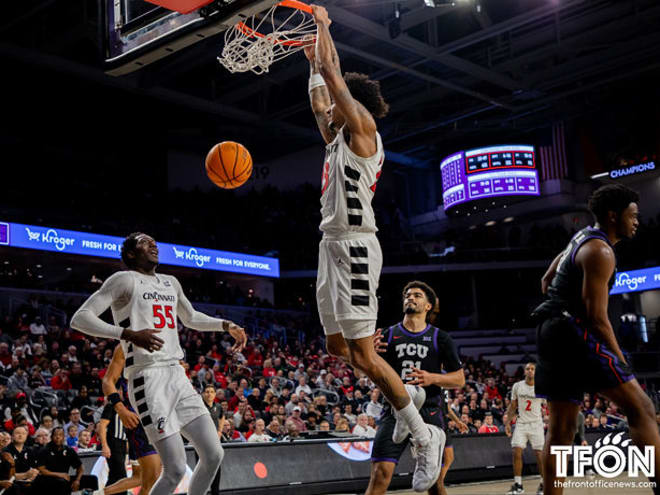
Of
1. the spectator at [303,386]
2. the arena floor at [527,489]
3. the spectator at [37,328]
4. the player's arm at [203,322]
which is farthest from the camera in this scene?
the spectator at [37,328]

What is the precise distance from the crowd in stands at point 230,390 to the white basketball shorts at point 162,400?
5045mm

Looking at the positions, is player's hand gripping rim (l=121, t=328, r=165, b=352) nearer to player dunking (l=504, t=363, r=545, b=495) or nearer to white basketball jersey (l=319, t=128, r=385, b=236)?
white basketball jersey (l=319, t=128, r=385, b=236)

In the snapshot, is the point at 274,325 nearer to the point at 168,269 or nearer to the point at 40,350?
the point at 168,269

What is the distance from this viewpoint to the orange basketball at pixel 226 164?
8.84m

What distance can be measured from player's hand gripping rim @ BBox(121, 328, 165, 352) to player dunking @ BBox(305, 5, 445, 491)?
Answer: 1.11 meters

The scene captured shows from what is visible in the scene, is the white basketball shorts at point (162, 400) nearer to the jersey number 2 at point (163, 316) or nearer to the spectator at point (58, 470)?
the jersey number 2 at point (163, 316)

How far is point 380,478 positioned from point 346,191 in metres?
2.19

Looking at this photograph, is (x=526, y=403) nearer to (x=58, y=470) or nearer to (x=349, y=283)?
(x=58, y=470)

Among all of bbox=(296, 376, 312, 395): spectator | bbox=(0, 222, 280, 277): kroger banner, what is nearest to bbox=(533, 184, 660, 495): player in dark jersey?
bbox=(296, 376, 312, 395): spectator

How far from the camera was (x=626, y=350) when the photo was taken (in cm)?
Result: 2636

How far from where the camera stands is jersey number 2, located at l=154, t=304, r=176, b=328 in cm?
518

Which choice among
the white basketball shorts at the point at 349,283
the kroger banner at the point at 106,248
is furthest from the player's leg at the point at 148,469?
the kroger banner at the point at 106,248

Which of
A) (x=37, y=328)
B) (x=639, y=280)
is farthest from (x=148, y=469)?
(x=639, y=280)

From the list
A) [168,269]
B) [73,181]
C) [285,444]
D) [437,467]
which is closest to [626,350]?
[168,269]
